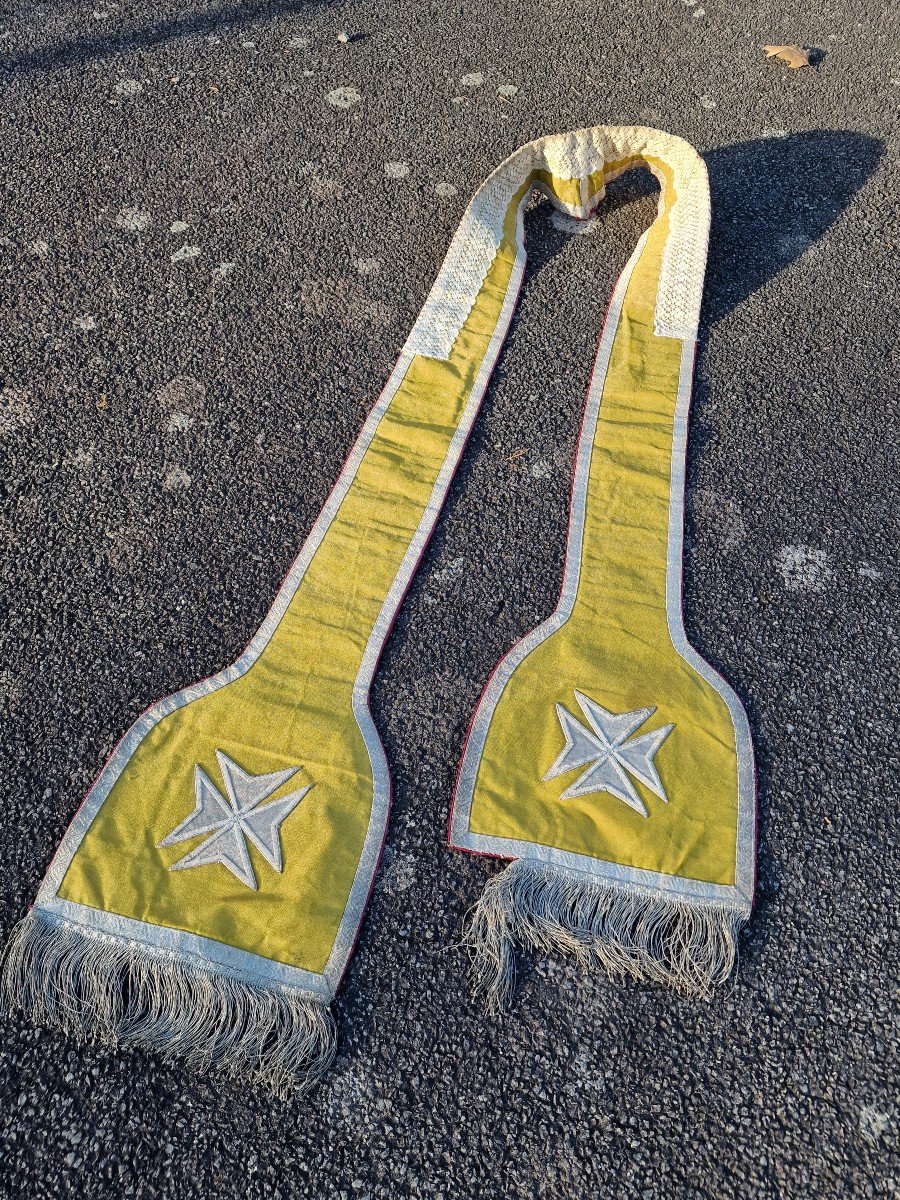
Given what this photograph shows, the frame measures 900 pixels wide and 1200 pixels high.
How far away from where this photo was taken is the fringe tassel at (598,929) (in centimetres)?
182

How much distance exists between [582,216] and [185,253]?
138cm

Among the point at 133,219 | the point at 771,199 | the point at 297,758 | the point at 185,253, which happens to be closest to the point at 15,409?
the point at 185,253

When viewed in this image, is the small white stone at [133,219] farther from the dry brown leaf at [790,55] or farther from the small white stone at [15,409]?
the dry brown leaf at [790,55]

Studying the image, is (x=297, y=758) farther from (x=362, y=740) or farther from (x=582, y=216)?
(x=582, y=216)

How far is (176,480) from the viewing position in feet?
8.19

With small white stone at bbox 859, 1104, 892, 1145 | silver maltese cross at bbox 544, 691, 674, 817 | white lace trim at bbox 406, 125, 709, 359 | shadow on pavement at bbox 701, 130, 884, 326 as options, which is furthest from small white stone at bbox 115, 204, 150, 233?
small white stone at bbox 859, 1104, 892, 1145

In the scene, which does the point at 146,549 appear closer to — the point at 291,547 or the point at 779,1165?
the point at 291,547

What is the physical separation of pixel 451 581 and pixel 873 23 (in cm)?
360

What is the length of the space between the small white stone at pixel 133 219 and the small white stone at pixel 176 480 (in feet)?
3.62

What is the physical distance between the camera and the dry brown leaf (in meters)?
3.81

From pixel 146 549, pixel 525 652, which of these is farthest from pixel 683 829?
pixel 146 549

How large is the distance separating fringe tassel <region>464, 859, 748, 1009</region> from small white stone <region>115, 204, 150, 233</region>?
249cm

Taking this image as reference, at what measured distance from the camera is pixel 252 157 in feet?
11.0

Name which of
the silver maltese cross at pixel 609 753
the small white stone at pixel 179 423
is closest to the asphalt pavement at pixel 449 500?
the small white stone at pixel 179 423
